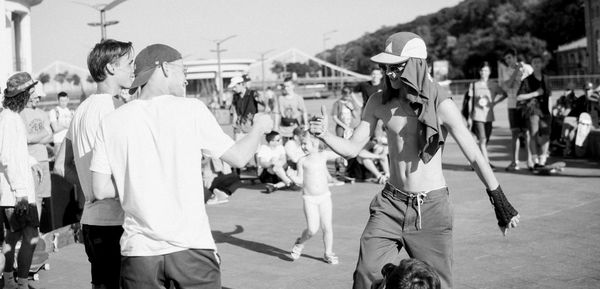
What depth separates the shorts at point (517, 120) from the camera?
44.0 ft

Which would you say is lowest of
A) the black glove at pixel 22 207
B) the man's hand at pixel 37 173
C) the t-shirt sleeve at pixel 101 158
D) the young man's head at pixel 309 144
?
the black glove at pixel 22 207

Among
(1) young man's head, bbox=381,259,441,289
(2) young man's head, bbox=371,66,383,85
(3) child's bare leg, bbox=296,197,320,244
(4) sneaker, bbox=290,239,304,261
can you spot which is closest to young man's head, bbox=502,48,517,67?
(2) young man's head, bbox=371,66,383,85

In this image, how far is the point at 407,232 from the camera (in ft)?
14.9

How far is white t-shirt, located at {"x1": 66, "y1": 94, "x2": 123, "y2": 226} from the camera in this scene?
4238mm

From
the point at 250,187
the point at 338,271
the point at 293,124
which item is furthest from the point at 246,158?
the point at 293,124

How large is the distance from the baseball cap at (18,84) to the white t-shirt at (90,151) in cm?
172

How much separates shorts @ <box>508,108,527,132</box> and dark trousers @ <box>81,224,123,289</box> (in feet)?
34.2

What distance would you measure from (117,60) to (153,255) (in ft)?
5.10

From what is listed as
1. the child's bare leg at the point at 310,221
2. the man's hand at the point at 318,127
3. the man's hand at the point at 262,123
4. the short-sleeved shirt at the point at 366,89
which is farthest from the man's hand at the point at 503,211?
the short-sleeved shirt at the point at 366,89

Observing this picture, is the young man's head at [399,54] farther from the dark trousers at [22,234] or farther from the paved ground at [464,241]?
the dark trousers at [22,234]

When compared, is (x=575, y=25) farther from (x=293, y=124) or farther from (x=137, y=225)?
(x=137, y=225)

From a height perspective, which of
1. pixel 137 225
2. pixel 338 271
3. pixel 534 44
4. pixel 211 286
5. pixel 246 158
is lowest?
pixel 338 271

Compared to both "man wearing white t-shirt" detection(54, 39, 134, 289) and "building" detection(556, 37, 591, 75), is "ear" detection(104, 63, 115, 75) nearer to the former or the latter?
"man wearing white t-shirt" detection(54, 39, 134, 289)

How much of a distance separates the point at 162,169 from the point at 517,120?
436 inches
